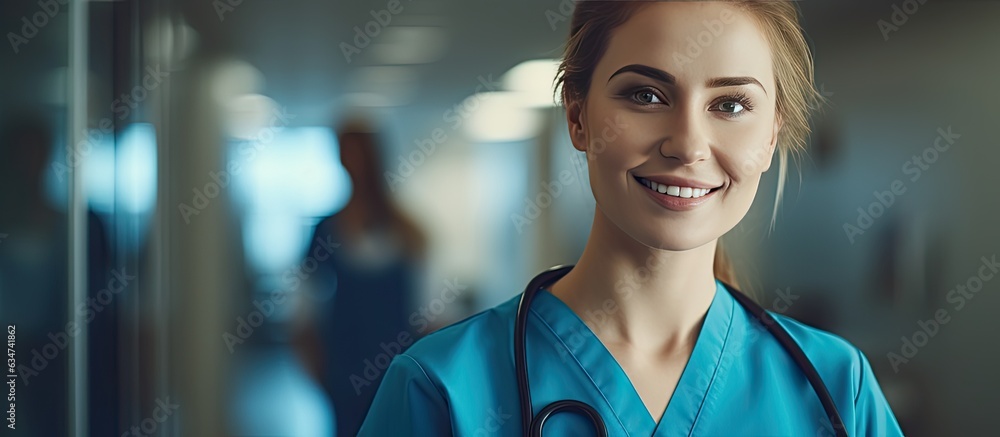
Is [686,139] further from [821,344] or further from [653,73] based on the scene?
[821,344]

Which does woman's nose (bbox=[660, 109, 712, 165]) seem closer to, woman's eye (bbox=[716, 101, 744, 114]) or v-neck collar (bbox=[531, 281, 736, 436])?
woman's eye (bbox=[716, 101, 744, 114])

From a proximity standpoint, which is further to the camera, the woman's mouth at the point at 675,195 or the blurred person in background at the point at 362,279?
the blurred person in background at the point at 362,279

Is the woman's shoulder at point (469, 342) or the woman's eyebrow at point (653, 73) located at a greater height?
the woman's eyebrow at point (653, 73)

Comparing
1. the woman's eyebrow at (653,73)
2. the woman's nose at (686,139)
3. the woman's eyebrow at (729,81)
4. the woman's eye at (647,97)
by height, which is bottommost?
the woman's nose at (686,139)

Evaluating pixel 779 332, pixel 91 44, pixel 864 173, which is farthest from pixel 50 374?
pixel 864 173

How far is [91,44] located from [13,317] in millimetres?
267

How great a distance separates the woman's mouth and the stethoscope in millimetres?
112

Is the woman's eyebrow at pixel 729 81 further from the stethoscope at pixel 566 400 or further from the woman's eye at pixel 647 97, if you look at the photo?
the stethoscope at pixel 566 400

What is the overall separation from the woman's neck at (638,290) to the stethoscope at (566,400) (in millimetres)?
32

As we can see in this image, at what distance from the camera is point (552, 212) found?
0.65 m

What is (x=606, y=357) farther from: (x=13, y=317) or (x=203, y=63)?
(x=13, y=317)

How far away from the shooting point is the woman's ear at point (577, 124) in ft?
1.90

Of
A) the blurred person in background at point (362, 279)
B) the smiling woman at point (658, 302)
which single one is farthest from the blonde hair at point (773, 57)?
the blurred person in background at point (362, 279)

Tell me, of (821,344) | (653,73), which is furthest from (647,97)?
(821,344)
